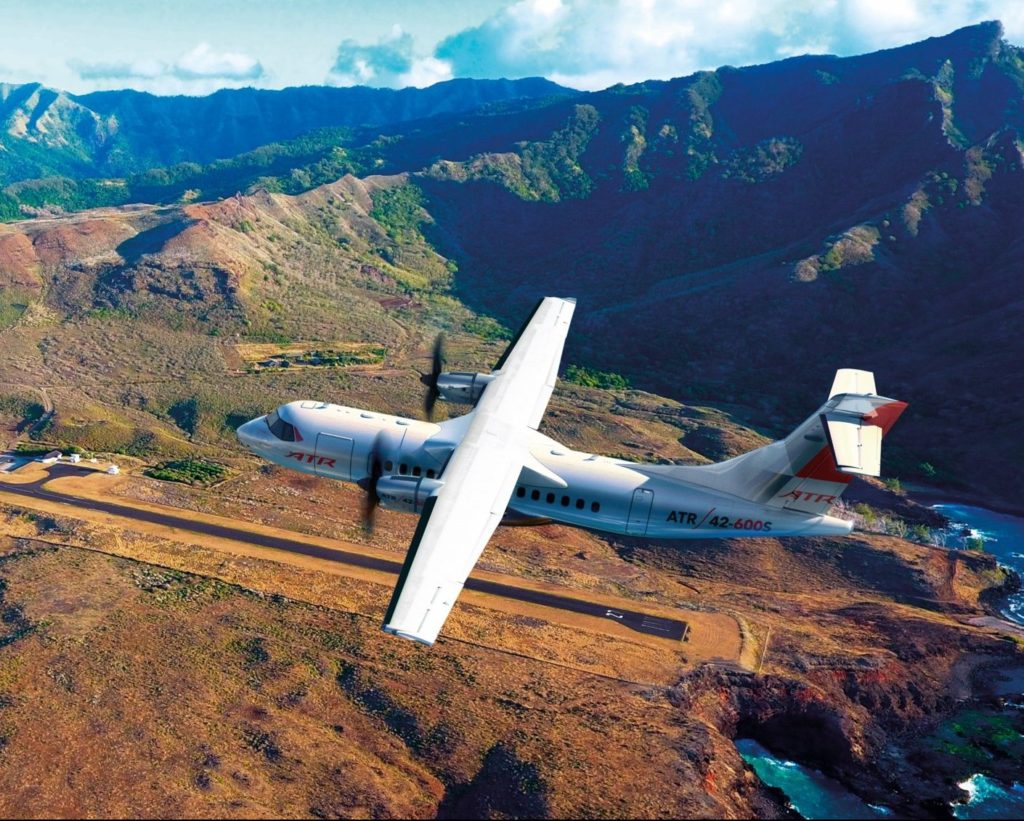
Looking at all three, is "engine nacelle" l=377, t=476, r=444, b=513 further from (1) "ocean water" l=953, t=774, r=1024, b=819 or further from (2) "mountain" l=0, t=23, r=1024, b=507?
(2) "mountain" l=0, t=23, r=1024, b=507

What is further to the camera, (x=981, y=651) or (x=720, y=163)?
(x=720, y=163)

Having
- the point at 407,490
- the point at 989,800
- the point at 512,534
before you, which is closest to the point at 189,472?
the point at 512,534

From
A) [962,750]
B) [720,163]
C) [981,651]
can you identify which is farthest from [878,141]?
[962,750]

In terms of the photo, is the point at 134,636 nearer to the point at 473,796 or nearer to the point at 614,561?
the point at 473,796

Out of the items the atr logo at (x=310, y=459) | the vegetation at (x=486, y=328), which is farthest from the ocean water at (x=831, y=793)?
the vegetation at (x=486, y=328)

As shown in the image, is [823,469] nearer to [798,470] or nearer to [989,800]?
[798,470]

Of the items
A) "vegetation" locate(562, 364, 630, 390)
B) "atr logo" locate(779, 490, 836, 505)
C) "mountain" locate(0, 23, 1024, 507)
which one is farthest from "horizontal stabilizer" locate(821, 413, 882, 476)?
"vegetation" locate(562, 364, 630, 390)

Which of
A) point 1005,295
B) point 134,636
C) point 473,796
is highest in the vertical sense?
point 1005,295
